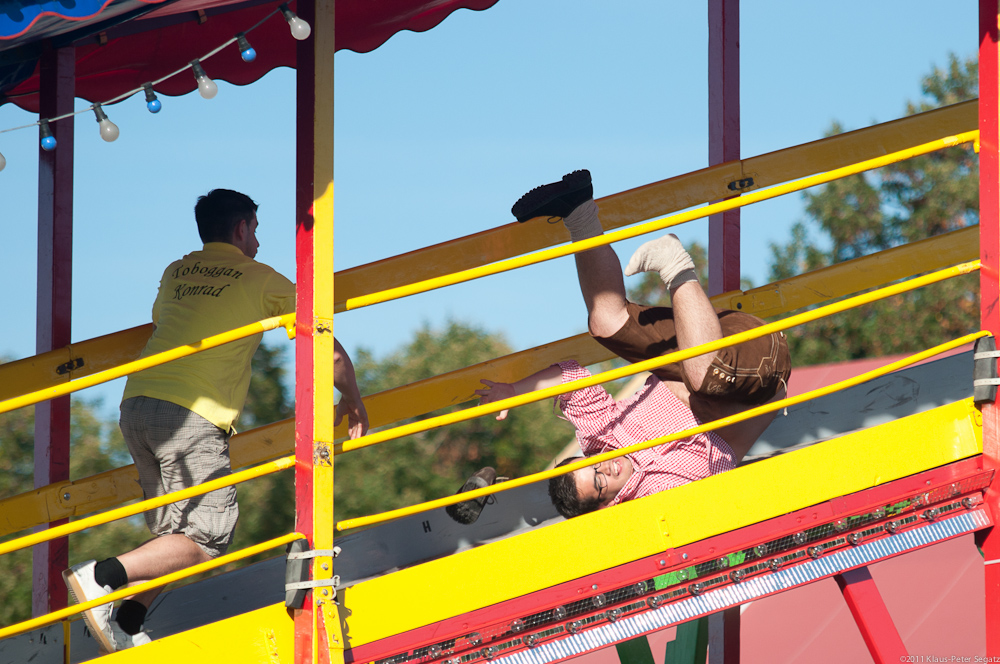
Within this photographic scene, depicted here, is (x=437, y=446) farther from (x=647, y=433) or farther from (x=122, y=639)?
(x=122, y=639)

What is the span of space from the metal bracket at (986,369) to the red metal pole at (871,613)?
546 mm

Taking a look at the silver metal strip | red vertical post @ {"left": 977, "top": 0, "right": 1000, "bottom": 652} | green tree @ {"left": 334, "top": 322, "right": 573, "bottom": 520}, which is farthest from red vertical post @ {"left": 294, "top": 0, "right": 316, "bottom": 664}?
green tree @ {"left": 334, "top": 322, "right": 573, "bottom": 520}

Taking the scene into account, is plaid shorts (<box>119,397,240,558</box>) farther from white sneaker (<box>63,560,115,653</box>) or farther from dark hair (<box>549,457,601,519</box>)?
dark hair (<box>549,457,601,519</box>)

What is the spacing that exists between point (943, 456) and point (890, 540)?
26cm

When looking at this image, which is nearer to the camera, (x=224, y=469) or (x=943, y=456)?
(x=943, y=456)

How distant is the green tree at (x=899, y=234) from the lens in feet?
70.2

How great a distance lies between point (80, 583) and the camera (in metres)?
2.58

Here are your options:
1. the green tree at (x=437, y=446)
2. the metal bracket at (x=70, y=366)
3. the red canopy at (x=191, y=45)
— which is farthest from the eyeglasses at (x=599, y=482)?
the green tree at (x=437, y=446)

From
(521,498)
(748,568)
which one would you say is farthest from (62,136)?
(748,568)

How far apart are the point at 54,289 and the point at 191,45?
1.45 m

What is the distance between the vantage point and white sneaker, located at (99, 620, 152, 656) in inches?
105

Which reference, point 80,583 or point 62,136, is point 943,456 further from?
point 62,136

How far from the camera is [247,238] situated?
10.8ft

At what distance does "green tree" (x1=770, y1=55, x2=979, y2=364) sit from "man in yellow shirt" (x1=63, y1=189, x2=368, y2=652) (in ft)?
62.9
